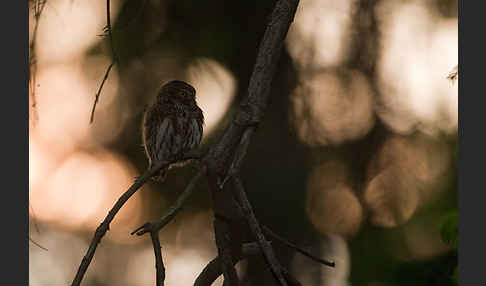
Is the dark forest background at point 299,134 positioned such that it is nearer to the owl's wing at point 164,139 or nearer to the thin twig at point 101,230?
the owl's wing at point 164,139

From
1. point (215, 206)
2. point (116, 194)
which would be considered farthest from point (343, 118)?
point (215, 206)

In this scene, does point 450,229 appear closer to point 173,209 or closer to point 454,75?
point 454,75

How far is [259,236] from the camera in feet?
5.80

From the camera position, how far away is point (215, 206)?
2047 mm

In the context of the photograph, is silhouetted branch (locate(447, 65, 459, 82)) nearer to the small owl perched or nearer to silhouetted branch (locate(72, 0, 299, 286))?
silhouetted branch (locate(72, 0, 299, 286))

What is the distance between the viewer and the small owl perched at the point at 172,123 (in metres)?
4.38

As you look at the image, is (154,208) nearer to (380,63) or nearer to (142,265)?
(142,265)

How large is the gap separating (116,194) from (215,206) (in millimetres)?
3546

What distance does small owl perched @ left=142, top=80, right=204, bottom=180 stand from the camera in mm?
4375

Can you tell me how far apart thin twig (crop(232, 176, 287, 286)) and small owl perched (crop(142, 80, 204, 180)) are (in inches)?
97.4

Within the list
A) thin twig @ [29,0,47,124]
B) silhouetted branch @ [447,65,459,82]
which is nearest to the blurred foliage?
silhouetted branch @ [447,65,459,82]

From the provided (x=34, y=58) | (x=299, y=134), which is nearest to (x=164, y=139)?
(x=299, y=134)

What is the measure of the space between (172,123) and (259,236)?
2.70 meters

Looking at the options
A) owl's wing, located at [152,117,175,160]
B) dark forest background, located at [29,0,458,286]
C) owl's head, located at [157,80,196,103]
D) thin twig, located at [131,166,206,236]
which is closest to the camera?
thin twig, located at [131,166,206,236]
